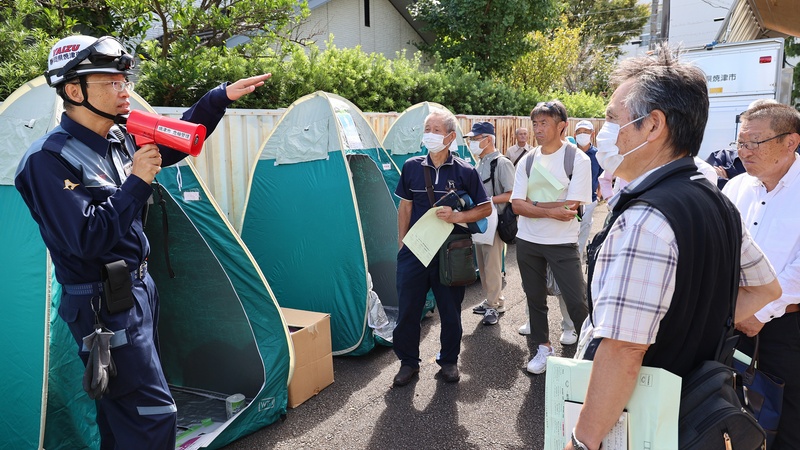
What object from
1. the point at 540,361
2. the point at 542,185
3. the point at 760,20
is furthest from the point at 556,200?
the point at 760,20

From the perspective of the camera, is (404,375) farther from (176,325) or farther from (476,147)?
(476,147)

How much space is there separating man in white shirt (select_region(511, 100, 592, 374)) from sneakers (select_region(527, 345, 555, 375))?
1.24 feet

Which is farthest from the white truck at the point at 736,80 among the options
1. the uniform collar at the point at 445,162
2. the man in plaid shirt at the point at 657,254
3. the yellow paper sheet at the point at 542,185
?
the man in plaid shirt at the point at 657,254

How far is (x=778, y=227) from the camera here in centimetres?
244

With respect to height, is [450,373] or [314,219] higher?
[314,219]

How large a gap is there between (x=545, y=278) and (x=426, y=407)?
1.33 metres

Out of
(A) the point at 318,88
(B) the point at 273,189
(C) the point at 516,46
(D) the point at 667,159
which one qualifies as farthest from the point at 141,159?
(C) the point at 516,46

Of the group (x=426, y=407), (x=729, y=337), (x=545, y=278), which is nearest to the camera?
(x=729, y=337)

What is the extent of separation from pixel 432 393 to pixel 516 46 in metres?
10.8

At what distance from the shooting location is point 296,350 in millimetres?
3609

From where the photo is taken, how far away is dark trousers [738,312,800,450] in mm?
2344

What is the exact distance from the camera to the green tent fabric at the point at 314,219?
4.39m

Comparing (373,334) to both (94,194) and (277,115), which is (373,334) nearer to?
(277,115)

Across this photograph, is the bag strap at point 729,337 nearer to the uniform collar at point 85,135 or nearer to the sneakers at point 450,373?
the uniform collar at point 85,135
